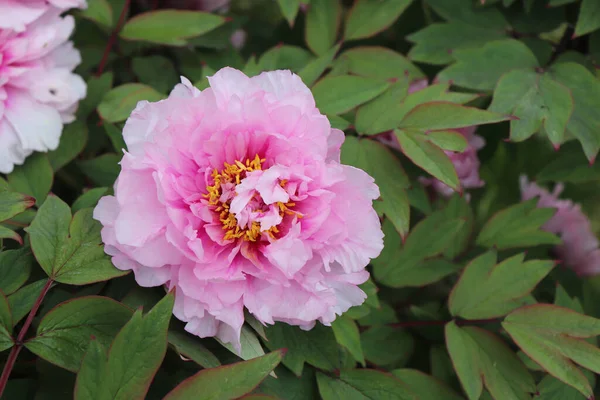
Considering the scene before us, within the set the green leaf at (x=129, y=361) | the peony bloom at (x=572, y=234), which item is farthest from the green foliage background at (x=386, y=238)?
the peony bloom at (x=572, y=234)

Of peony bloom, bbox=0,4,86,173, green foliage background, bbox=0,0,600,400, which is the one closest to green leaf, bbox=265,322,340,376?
green foliage background, bbox=0,0,600,400

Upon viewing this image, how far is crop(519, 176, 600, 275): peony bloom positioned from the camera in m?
1.07

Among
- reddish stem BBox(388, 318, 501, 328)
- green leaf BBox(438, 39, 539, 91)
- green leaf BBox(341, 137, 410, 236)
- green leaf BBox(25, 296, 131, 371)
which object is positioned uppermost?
green leaf BBox(438, 39, 539, 91)

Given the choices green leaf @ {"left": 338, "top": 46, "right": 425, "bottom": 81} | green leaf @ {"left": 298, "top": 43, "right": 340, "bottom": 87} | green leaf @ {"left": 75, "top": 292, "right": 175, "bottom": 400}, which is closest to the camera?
green leaf @ {"left": 75, "top": 292, "right": 175, "bottom": 400}

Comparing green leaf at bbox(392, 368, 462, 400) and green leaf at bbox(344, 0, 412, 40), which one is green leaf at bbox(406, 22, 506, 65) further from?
green leaf at bbox(392, 368, 462, 400)

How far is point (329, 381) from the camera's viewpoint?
0.61 metres

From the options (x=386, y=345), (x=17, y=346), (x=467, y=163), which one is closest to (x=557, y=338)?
(x=386, y=345)

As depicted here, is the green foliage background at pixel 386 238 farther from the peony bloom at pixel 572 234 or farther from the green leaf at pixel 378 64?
the peony bloom at pixel 572 234

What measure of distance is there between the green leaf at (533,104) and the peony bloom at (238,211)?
258mm

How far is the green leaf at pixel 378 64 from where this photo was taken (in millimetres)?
783

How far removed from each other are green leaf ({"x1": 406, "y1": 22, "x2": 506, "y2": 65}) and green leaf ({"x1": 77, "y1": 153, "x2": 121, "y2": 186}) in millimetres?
396

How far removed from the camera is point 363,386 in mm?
612

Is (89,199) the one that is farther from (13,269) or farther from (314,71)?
(314,71)

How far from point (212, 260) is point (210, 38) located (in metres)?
→ 0.45
